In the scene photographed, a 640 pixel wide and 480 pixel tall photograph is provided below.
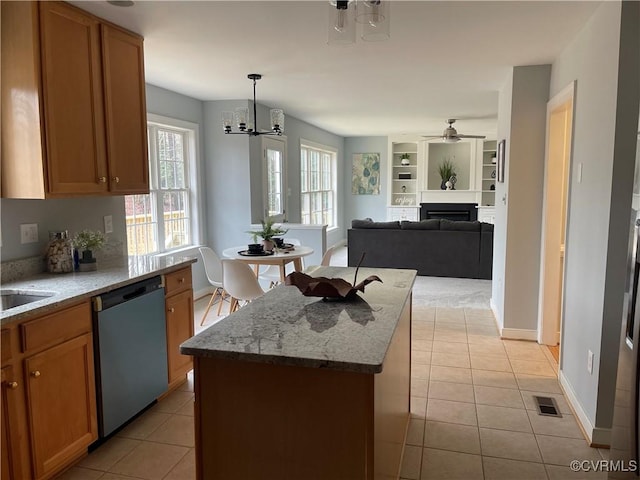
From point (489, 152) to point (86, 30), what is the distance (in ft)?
29.2

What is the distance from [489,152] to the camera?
1005cm

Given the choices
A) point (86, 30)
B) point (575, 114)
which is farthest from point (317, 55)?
point (575, 114)

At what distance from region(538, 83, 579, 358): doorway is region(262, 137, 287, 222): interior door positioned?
3.44 m

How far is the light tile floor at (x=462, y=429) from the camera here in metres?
2.33

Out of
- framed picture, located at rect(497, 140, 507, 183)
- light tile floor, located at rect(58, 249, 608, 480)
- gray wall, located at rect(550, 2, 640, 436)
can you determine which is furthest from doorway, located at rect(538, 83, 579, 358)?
gray wall, located at rect(550, 2, 640, 436)

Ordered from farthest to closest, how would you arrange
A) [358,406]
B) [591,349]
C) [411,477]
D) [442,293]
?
[442,293] < [591,349] < [411,477] < [358,406]

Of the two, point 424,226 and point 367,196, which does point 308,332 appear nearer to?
point 424,226

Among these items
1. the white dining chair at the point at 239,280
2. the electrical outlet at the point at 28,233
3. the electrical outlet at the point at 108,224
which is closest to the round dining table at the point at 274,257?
the white dining chair at the point at 239,280

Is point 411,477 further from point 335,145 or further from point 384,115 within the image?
point 335,145

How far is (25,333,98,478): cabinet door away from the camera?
2.06m

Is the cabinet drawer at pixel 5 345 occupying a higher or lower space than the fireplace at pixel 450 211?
lower

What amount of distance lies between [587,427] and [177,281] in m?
2.61

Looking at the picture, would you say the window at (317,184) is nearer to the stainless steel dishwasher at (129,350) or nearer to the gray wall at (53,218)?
the gray wall at (53,218)

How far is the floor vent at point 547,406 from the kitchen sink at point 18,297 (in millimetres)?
2936
